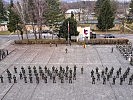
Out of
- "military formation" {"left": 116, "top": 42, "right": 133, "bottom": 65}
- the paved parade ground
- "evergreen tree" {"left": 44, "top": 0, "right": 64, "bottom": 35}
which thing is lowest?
the paved parade ground

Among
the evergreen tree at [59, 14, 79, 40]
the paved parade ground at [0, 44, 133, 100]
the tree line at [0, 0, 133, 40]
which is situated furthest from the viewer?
the tree line at [0, 0, 133, 40]

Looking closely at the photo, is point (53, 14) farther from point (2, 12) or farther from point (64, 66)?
point (2, 12)

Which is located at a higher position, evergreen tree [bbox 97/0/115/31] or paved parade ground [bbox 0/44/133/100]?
evergreen tree [bbox 97/0/115/31]

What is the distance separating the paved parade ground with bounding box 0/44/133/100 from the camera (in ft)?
56.1

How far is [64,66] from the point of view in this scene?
24000mm

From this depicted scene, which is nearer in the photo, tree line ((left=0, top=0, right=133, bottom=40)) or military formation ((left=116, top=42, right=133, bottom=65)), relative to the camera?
military formation ((left=116, top=42, right=133, bottom=65))

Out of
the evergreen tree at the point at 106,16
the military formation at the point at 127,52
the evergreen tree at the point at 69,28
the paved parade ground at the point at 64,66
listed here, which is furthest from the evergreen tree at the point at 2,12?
the military formation at the point at 127,52

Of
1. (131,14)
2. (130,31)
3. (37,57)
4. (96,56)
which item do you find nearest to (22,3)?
(37,57)

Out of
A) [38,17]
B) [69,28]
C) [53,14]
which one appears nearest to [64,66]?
[69,28]

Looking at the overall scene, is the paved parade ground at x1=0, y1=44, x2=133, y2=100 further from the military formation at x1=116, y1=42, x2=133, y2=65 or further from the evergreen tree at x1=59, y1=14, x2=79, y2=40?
the evergreen tree at x1=59, y1=14, x2=79, y2=40

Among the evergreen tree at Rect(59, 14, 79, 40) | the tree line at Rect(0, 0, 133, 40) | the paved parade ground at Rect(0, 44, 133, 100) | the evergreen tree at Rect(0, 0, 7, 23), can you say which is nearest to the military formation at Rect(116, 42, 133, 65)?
the paved parade ground at Rect(0, 44, 133, 100)

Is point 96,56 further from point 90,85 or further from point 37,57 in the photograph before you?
point 90,85

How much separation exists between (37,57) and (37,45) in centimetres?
726

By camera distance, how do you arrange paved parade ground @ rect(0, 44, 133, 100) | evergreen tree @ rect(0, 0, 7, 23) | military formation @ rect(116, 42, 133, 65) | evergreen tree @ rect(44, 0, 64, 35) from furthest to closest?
evergreen tree @ rect(0, 0, 7, 23), evergreen tree @ rect(44, 0, 64, 35), military formation @ rect(116, 42, 133, 65), paved parade ground @ rect(0, 44, 133, 100)
